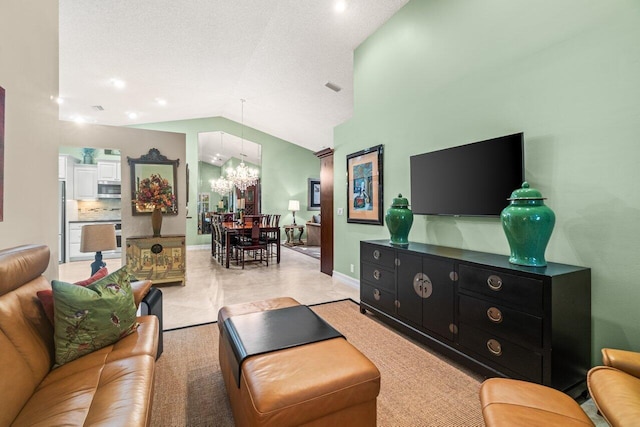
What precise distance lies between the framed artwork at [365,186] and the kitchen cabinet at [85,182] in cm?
608

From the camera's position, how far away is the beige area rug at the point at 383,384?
5.50 feet

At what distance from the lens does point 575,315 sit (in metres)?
1.80

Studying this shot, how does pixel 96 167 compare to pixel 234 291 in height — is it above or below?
above

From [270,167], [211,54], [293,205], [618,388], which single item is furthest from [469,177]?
[270,167]

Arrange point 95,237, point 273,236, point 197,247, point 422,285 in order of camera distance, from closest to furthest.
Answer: point 422,285, point 95,237, point 273,236, point 197,247

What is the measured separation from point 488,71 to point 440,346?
8.07ft

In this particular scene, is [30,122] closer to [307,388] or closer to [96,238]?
[96,238]

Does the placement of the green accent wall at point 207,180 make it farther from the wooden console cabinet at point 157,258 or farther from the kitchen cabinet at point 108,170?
the wooden console cabinet at point 157,258

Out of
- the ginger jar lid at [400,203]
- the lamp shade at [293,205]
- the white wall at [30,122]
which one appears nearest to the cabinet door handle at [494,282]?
the ginger jar lid at [400,203]

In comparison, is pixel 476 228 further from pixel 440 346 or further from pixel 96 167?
pixel 96 167

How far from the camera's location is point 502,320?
6.21 ft

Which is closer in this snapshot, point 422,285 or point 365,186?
point 422,285

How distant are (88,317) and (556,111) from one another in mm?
3344

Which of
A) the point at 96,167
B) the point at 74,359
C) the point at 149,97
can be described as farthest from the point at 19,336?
the point at 96,167
